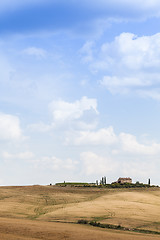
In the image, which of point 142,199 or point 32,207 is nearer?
point 32,207

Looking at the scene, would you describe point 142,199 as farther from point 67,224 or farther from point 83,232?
point 83,232

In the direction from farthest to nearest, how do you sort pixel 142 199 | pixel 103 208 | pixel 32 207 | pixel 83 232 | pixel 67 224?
pixel 142 199 → pixel 32 207 → pixel 103 208 → pixel 67 224 → pixel 83 232

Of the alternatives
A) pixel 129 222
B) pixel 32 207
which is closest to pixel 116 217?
pixel 129 222

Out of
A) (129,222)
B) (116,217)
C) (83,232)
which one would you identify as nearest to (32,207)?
(116,217)

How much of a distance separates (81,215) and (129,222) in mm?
5979

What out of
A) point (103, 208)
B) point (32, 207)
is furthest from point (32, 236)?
point (32, 207)

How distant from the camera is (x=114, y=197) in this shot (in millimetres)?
49906

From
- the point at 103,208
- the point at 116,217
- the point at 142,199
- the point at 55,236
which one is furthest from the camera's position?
the point at 142,199

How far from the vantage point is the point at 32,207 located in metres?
43.1

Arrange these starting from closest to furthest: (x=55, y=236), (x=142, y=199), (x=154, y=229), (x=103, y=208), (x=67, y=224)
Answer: (x=55, y=236) → (x=154, y=229) → (x=67, y=224) → (x=103, y=208) → (x=142, y=199)

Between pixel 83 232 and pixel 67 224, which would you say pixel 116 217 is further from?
pixel 83 232

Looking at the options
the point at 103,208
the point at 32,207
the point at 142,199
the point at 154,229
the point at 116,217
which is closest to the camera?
the point at 154,229

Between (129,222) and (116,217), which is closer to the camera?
(129,222)

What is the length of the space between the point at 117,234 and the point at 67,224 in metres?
6.00
